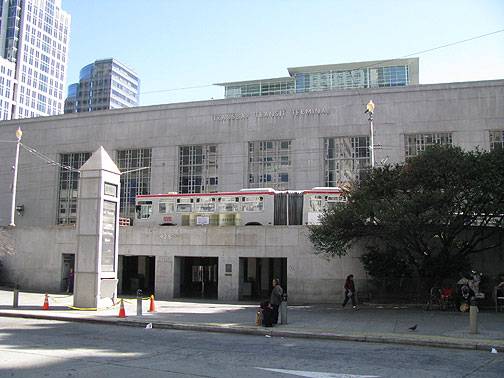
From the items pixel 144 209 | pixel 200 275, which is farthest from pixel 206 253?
pixel 200 275

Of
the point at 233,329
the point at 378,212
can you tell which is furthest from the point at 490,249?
the point at 233,329

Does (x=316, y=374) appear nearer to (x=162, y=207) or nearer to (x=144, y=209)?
(x=162, y=207)

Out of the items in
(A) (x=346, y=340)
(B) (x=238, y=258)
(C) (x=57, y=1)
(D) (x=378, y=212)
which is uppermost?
(C) (x=57, y=1)

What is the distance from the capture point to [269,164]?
48344 millimetres

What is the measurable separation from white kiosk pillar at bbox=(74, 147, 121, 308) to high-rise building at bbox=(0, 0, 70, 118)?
12950 centimetres

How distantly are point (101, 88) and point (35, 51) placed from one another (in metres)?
21.3

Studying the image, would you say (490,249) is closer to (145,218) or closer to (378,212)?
(378,212)

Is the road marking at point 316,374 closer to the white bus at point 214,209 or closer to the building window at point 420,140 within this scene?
the white bus at point 214,209

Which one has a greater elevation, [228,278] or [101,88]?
[101,88]

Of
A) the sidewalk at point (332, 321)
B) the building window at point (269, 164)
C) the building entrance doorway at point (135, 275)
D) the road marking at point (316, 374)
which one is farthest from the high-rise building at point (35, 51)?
the road marking at point (316, 374)

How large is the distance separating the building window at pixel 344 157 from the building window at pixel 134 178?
17892 millimetres

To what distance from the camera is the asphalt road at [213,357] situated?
10180mm

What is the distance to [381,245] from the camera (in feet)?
91.9

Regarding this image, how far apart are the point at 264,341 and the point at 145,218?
2331 cm
